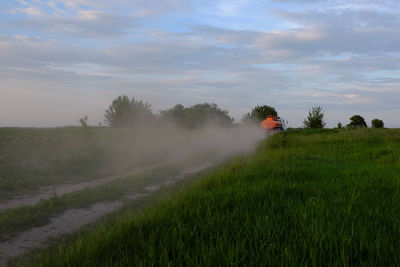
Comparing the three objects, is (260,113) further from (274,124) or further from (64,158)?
(64,158)

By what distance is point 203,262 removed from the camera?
366 cm

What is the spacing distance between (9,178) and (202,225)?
11229 millimetres

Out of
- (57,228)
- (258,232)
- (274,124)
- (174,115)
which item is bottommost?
(57,228)

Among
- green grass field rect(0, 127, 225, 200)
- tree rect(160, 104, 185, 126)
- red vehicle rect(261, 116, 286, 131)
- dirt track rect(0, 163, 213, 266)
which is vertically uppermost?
tree rect(160, 104, 185, 126)

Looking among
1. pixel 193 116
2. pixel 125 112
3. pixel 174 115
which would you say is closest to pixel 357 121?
pixel 193 116

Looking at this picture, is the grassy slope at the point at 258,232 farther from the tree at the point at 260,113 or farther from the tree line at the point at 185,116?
the tree at the point at 260,113

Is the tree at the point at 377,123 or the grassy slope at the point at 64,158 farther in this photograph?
the tree at the point at 377,123

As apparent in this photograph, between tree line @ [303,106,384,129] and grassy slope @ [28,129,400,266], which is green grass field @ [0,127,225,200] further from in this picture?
tree line @ [303,106,384,129]

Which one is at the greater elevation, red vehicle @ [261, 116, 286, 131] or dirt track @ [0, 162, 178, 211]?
red vehicle @ [261, 116, 286, 131]

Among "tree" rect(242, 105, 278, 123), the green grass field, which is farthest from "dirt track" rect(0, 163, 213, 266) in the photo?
"tree" rect(242, 105, 278, 123)

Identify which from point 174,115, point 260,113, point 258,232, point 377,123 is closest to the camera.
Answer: point 258,232

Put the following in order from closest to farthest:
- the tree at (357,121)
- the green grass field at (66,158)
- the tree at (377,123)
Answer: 1. the green grass field at (66,158)
2. the tree at (377,123)
3. the tree at (357,121)

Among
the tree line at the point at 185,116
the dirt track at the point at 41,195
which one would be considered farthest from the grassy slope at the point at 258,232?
the tree line at the point at 185,116

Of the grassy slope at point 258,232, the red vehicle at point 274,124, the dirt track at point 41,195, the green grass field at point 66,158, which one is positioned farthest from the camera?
the red vehicle at point 274,124
